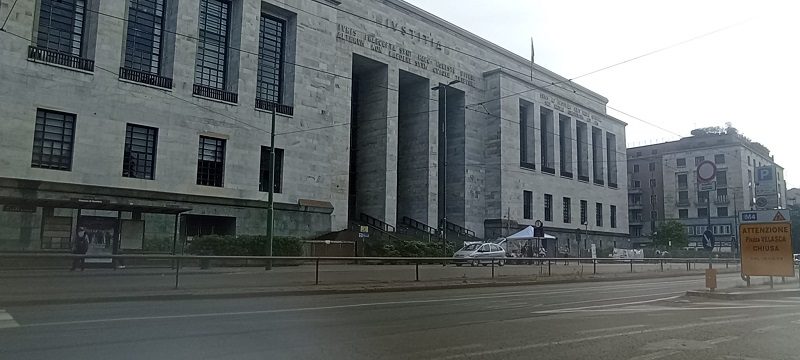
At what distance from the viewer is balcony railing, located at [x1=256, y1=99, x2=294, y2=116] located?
129 feet

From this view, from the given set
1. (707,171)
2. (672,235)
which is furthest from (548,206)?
(707,171)

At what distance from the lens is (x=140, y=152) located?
33.5m

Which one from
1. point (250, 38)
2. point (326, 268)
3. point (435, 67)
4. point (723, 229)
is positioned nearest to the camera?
point (326, 268)

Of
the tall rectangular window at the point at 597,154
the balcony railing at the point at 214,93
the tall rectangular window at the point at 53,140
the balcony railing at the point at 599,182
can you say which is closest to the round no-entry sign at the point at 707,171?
the balcony railing at the point at 214,93

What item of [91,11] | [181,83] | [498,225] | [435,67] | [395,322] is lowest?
[395,322]

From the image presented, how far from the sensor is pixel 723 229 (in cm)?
8438

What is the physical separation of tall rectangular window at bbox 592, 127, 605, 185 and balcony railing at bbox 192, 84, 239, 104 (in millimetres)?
50531

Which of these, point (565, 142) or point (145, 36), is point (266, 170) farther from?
point (565, 142)

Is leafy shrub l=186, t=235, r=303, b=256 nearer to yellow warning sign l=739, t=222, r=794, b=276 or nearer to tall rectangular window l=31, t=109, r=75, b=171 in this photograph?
tall rectangular window l=31, t=109, r=75, b=171

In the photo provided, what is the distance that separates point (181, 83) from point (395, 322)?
2960cm

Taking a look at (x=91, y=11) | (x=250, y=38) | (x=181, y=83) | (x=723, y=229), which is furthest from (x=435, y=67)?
(x=723, y=229)

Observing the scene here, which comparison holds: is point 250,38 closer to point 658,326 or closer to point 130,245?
point 130,245

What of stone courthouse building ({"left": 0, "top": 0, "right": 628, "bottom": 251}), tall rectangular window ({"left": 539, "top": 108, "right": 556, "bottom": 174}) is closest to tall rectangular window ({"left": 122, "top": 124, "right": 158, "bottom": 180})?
stone courthouse building ({"left": 0, "top": 0, "right": 628, "bottom": 251})

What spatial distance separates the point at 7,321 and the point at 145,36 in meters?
28.8
